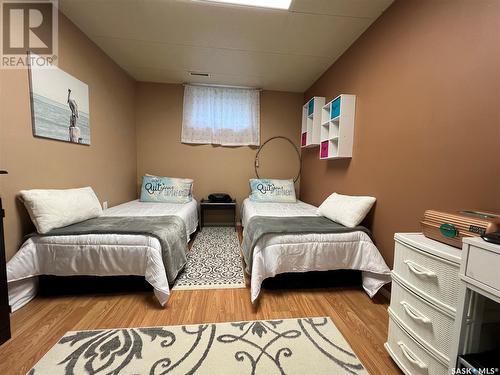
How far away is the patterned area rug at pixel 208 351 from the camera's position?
1.09 meters

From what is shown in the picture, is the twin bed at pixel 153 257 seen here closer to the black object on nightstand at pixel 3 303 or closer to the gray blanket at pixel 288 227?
the gray blanket at pixel 288 227

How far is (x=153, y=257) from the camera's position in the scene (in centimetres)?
157

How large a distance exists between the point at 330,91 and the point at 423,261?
7.70ft

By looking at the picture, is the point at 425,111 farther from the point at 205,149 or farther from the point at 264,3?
the point at 205,149

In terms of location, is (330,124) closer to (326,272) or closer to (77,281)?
(326,272)

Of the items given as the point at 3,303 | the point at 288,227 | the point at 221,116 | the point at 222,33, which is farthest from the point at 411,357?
the point at 221,116

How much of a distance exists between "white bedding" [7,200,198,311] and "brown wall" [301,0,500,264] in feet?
5.96

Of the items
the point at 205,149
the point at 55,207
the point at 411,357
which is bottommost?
the point at 411,357

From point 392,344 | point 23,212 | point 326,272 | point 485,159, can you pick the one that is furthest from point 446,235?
point 23,212

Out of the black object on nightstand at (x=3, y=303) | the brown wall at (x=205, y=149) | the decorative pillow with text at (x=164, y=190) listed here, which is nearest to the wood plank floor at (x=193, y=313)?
the black object on nightstand at (x=3, y=303)

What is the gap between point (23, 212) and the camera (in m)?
1.60

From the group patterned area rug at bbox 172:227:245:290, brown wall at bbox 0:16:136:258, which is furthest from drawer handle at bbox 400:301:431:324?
brown wall at bbox 0:16:136:258

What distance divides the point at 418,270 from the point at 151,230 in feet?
5.46

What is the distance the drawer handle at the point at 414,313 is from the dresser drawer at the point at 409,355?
0.12 metres
